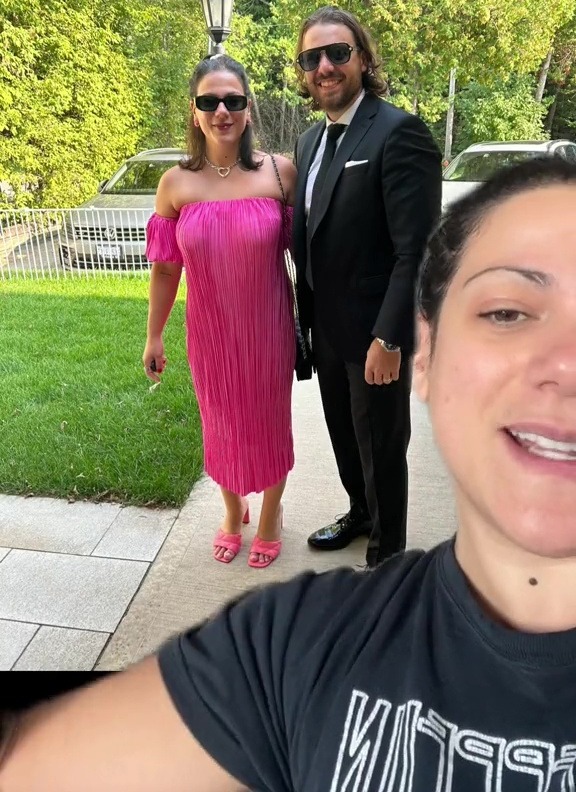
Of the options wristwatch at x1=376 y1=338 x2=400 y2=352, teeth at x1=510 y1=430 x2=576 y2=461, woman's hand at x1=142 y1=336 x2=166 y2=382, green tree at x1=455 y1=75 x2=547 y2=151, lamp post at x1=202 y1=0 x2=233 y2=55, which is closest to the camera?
teeth at x1=510 y1=430 x2=576 y2=461

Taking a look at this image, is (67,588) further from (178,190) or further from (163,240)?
(178,190)

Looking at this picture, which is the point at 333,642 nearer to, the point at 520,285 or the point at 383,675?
the point at 383,675

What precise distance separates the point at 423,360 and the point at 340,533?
6.10 ft

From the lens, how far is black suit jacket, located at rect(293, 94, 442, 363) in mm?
1859

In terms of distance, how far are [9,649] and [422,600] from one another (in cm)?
186

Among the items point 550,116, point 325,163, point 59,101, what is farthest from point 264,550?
point 550,116

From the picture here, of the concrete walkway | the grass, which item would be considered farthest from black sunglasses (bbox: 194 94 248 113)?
the grass

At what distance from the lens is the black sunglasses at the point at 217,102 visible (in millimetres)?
2072

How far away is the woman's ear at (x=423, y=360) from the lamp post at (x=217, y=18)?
15.4 feet

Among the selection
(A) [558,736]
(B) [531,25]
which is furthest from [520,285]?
(B) [531,25]

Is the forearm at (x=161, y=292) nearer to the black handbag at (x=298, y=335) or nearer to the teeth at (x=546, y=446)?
the black handbag at (x=298, y=335)

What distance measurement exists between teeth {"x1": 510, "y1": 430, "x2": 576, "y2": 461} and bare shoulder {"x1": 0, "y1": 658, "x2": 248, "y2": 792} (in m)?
0.55

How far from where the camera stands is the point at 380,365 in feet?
6.62

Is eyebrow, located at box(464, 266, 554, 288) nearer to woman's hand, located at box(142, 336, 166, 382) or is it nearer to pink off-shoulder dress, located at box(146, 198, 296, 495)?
pink off-shoulder dress, located at box(146, 198, 296, 495)
